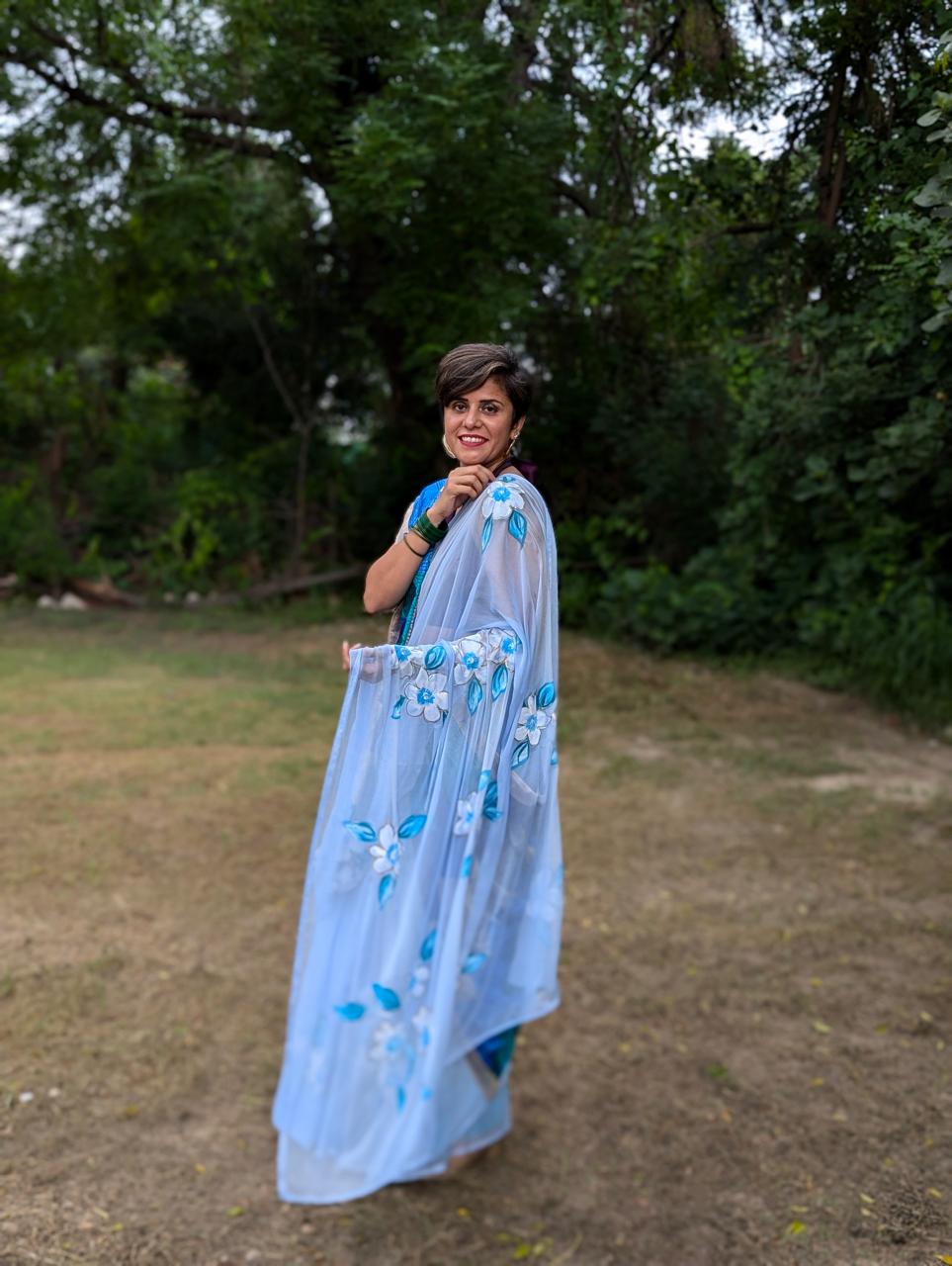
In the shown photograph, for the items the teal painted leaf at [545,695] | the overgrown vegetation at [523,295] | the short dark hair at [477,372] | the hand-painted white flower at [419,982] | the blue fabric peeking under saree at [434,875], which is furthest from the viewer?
the overgrown vegetation at [523,295]

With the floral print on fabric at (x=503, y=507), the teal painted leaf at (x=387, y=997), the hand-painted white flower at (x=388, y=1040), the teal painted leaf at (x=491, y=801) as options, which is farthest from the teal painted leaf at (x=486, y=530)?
the hand-painted white flower at (x=388, y=1040)

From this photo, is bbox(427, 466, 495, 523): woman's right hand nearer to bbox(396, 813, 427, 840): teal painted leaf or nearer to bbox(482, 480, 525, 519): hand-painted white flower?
bbox(482, 480, 525, 519): hand-painted white flower

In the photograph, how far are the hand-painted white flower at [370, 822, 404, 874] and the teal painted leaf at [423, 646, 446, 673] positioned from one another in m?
0.39

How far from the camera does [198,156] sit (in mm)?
7066

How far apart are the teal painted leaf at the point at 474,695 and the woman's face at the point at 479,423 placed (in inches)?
17.7

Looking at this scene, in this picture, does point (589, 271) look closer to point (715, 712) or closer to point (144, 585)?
point (715, 712)

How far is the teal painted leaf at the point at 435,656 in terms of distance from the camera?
2293 mm

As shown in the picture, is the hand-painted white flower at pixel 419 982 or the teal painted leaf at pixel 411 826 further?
the hand-painted white flower at pixel 419 982

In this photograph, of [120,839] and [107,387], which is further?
[107,387]

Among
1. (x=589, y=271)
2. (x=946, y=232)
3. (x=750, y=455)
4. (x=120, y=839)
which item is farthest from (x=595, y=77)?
(x=120, y=839)

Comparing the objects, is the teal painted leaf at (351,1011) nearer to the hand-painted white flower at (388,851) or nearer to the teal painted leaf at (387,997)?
the teal painted leaf at (387,997)

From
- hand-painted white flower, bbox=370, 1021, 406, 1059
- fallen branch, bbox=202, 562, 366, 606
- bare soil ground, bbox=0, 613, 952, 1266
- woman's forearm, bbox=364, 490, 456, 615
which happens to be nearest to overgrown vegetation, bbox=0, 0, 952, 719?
fallen branch, bbox=202, 562, 366, 606

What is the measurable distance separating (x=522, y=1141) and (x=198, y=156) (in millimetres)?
6135

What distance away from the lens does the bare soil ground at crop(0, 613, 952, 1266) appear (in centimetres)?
283
